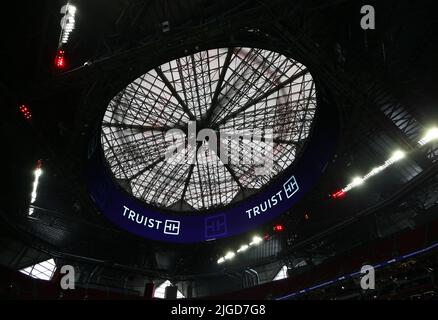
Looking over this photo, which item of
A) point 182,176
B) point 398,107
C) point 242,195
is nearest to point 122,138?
point 182,176

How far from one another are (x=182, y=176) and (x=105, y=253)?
10.1 meters

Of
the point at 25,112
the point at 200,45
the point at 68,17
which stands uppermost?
the point at 200,45

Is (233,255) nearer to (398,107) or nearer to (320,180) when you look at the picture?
(320,180)

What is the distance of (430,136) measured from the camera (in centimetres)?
1766

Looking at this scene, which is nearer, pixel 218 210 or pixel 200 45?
pixel 200 45

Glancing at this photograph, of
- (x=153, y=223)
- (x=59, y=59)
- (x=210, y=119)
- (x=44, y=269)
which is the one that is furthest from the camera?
(x=44, y=269)

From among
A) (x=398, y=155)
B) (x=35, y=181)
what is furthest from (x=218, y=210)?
(x=398, y=155)

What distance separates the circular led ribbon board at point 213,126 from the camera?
864 inches

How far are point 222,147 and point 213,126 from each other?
3441 millimetres

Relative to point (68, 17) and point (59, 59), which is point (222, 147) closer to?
point (59, 59)

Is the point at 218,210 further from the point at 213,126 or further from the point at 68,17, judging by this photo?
the point at 68,17

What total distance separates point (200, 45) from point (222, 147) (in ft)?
51.0

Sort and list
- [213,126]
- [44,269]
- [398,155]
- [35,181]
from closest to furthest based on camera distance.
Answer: [398,155] < [35,181] < [213,126] < [44,269]

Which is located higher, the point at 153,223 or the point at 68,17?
Result: the point at 68,17
